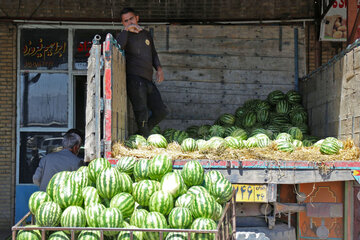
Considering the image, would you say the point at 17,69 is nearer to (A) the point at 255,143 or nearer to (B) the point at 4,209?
(B) the point at 4,209

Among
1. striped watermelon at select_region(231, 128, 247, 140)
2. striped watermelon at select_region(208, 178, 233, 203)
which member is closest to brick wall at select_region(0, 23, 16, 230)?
striped watermelon at select_region(231, 128, 247, 140)

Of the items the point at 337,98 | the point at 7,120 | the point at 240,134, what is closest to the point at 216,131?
the point at 240,134

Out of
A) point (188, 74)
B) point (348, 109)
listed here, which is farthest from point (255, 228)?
point (188, 74)

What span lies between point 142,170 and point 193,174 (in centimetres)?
52

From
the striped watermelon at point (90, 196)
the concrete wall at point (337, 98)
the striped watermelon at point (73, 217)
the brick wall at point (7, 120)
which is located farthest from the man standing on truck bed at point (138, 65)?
the brick wall at point (7, 120)

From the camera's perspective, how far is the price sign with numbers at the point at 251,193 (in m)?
4.47

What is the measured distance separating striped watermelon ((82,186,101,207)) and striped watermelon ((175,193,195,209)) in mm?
705

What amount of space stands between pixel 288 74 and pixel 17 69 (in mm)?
5373

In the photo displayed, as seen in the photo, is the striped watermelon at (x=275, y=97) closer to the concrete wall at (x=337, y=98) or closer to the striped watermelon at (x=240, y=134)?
the concrete wall at (x=337, y=98)

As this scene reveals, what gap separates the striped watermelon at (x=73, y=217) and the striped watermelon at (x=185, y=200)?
31.8 inches

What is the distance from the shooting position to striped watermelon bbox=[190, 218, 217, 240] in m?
3.51

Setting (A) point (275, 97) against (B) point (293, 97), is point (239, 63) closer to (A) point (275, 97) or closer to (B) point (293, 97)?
(A) point (275, 97)

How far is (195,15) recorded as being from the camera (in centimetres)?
905

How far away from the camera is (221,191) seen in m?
4.06
